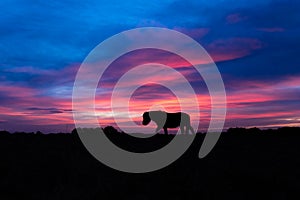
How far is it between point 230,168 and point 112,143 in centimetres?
823

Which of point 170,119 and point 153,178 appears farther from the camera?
point 170,119

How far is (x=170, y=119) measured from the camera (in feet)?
115

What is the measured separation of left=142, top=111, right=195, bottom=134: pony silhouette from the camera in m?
34.3

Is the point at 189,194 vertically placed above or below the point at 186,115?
below

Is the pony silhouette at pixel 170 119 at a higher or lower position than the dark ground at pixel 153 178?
higher

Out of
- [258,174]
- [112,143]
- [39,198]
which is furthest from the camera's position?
[112,143]

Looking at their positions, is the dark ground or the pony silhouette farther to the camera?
the pony silhouette

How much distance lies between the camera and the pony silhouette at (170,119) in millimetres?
34281

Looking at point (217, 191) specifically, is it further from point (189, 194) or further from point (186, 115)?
point (186, 115)

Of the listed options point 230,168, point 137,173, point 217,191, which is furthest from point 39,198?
point 230,168

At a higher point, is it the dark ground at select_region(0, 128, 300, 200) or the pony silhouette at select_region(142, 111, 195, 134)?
the pony silhouette at select_region(142, 111, 195, 134)

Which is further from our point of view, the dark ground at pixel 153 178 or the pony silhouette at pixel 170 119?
the pony silhouette at pixel 170 119

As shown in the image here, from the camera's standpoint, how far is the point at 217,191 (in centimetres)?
968

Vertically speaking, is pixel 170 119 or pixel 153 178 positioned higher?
pixel 170 119
